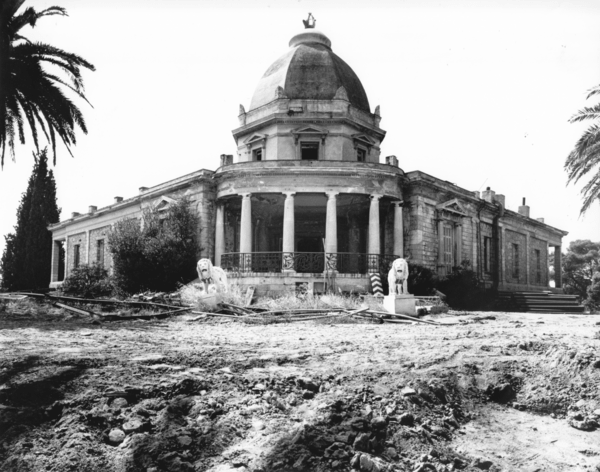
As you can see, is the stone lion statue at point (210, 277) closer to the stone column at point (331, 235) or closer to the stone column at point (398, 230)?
the stone column at point (331, 235)

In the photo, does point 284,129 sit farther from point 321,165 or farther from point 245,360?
point 245,360

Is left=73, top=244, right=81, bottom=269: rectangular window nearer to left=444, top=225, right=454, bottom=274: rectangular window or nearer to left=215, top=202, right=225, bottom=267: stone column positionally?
left=215, top=202, right=225, bottom=267: stone column

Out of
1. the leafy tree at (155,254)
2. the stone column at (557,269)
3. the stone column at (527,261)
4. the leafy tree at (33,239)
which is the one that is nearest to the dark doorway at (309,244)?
the leafy tree at (155,254)

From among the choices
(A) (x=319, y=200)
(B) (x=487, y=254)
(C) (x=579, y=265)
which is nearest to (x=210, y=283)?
(A) (x=319, y=200)

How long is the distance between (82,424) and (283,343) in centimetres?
378

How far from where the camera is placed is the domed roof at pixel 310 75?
24.8 m

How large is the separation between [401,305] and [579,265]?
4027cm

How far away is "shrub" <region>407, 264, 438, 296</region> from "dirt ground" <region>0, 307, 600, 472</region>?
12.1 m

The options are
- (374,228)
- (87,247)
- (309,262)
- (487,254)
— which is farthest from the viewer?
(87,247)

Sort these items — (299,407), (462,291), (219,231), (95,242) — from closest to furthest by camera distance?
Result: (299,407) < (462,291) < (219,231) < (95,242)

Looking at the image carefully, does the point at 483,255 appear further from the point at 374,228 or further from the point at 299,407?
the point at 299,407

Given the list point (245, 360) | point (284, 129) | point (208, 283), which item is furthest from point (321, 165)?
point (245, 360)

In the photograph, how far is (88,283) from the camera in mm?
24234

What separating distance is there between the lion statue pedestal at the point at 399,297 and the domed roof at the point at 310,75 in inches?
491
